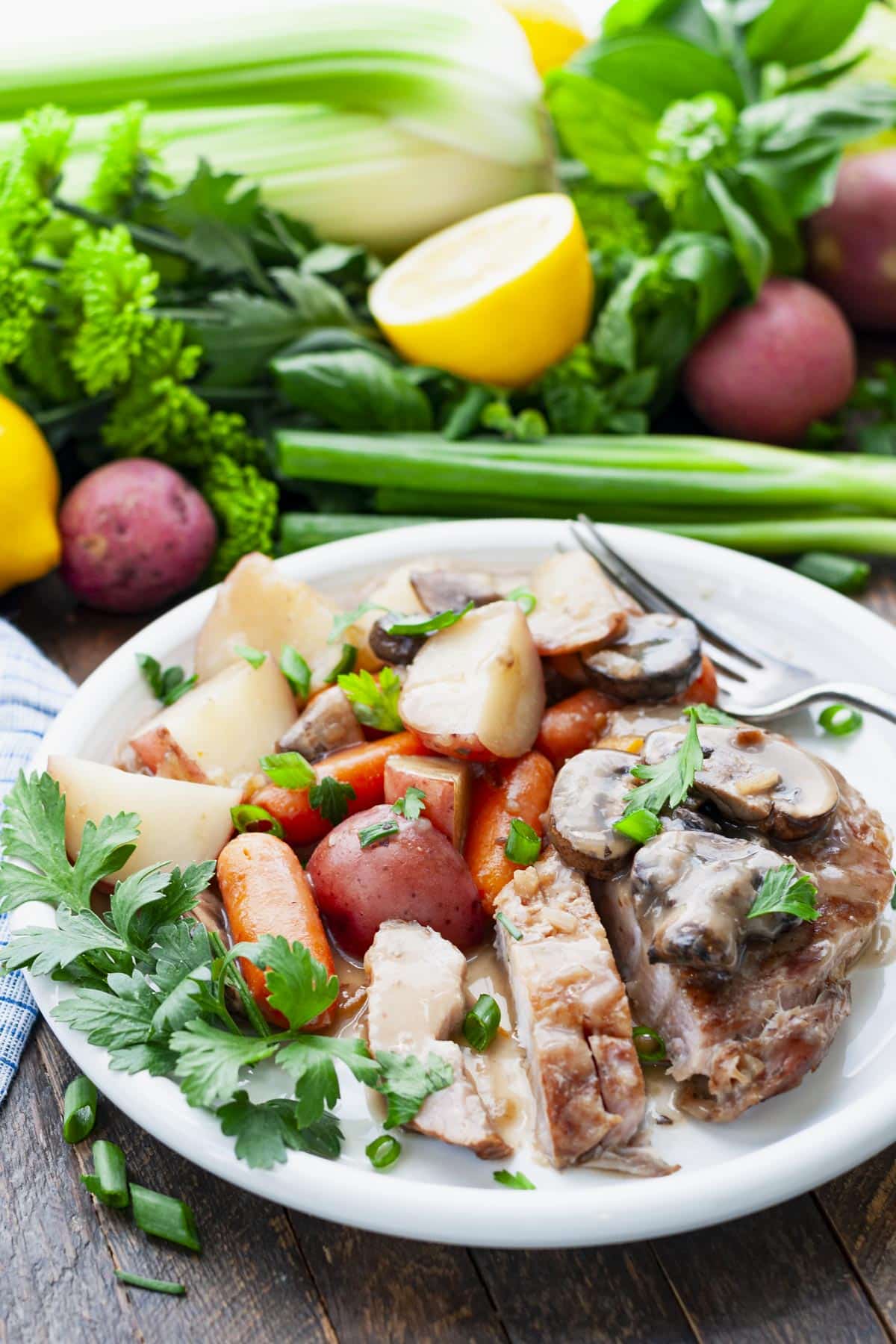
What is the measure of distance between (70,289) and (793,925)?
9.43ft

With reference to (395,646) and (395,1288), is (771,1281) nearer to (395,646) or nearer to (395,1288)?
(395,1288)

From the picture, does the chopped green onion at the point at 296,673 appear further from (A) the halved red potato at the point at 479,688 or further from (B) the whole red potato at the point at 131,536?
(B) the whole red potato at the point at 131,536

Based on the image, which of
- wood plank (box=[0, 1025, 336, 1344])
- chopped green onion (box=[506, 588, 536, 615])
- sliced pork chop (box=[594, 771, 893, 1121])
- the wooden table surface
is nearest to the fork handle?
sliced pork chop (box=[594, 771, 893, 1121])

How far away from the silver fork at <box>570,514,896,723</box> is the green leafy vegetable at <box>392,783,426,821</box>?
32.3 inches

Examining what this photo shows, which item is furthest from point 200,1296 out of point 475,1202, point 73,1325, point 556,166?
point 556,166

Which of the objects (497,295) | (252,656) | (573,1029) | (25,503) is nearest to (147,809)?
(252,656)

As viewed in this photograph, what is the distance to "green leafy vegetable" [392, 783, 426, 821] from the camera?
2.23m

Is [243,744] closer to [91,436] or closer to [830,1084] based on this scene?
[830,1084]

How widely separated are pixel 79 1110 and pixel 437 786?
865mm

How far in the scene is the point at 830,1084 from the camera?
6.40 ft

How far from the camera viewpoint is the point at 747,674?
2.75 meters

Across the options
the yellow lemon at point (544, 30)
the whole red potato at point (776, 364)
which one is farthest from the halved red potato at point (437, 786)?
the yellow lemon at point (544, 30)

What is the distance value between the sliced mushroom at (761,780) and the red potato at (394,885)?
44cm

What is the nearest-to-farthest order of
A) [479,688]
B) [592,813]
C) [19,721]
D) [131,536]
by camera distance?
1. [592,813]
2. [479,688]
3. [19,721]
4. [131,536]
